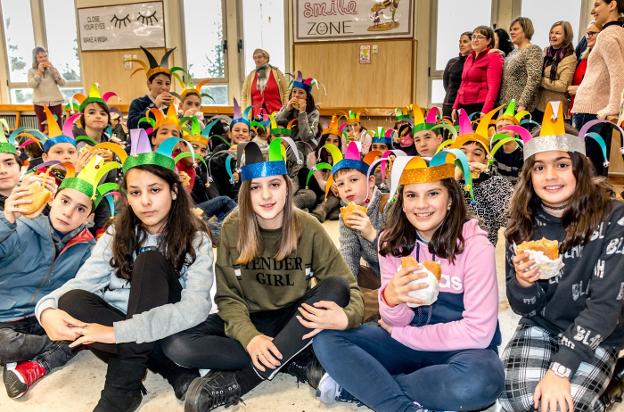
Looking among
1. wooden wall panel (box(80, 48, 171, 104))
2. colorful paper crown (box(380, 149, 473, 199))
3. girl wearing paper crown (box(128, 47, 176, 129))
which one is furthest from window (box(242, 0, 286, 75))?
colorful paper crown (box(380, 149, 473, 199))

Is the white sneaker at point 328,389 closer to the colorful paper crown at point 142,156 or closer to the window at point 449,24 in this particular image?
the colorful paper crown at point 142,156

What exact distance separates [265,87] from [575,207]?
5.38 meters

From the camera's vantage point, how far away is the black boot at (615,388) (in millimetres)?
1729

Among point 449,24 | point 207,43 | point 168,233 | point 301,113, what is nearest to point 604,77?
point 301,113

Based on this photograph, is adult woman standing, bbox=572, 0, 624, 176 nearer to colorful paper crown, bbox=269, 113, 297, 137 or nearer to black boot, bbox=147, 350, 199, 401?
colorful paper crown, bbox=269, 113, 297, 137

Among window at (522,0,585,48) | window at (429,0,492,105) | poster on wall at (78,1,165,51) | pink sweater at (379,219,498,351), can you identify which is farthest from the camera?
poster on wall at (78,1,165,51)

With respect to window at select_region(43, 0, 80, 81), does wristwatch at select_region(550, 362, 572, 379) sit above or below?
below

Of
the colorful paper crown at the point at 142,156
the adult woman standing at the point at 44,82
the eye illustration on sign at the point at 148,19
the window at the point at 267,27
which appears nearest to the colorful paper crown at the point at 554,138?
the colorful paper crown at the point at 142,156

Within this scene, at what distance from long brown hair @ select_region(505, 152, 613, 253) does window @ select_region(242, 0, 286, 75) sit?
7256 mm

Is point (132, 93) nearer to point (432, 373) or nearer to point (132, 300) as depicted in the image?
point (132, 300)

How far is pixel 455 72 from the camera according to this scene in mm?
5969

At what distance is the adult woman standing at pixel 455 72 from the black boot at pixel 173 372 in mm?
4739

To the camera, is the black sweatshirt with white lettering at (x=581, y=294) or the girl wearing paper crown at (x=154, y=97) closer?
the black sweatshirt with white lettering at (x=581, y=294)

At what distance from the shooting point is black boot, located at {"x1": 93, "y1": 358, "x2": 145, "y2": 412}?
5.68 ft
